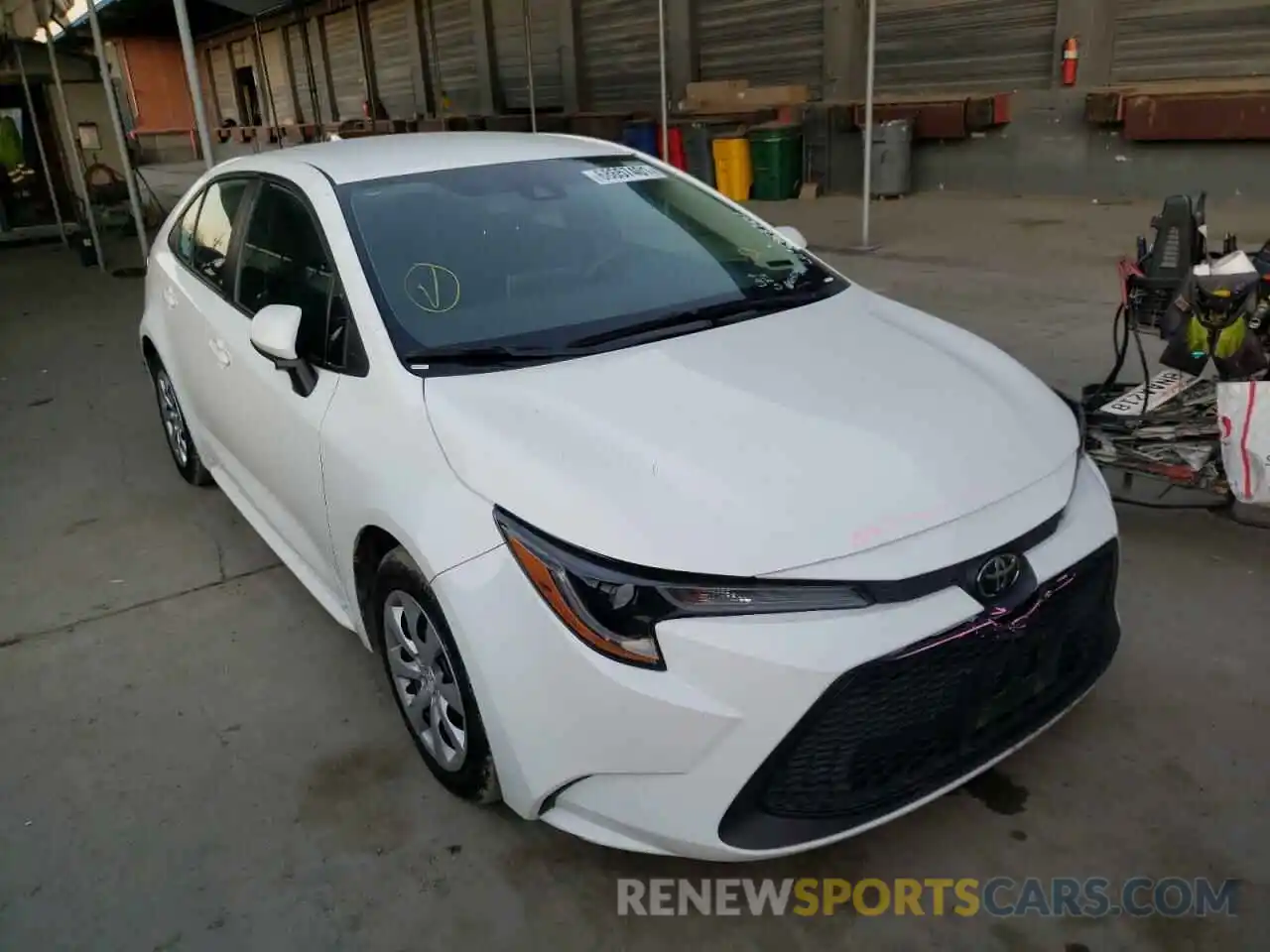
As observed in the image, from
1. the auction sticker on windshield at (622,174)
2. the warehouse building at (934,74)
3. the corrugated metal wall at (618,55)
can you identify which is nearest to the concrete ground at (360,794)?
the auction sticker on windshield at (622,174)

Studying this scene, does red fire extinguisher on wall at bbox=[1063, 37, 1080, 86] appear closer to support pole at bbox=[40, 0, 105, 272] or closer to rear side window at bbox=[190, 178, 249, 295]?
rear side window at bbox=[190, 178, 249, 295]

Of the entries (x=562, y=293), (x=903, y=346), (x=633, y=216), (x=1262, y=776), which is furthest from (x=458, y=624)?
(x=1262, y=776)

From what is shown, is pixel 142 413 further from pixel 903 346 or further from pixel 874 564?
pixel 874 564

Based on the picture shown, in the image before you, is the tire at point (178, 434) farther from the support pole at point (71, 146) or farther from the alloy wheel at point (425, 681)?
the support pole at point (71, 146)

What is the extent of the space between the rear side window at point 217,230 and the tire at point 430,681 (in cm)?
157

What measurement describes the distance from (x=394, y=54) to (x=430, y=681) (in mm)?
23295

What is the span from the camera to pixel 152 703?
116 inches

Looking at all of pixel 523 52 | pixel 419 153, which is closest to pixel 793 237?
pixel 419 153

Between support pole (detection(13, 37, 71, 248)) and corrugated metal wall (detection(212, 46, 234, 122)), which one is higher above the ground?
corrugated metal wall (detection(212, 46, 234, 122))

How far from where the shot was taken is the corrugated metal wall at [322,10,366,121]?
2403cm

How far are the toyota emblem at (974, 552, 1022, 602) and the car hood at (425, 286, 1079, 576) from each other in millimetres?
116

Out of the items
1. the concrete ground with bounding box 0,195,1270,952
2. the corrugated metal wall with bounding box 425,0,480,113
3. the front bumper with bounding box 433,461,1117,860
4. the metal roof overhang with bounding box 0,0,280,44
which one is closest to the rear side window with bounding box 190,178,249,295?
the concrete ground with bounding box 0,195,1270,952

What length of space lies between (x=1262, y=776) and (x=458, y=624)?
1.93 metres

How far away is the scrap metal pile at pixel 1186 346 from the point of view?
3.09 m
